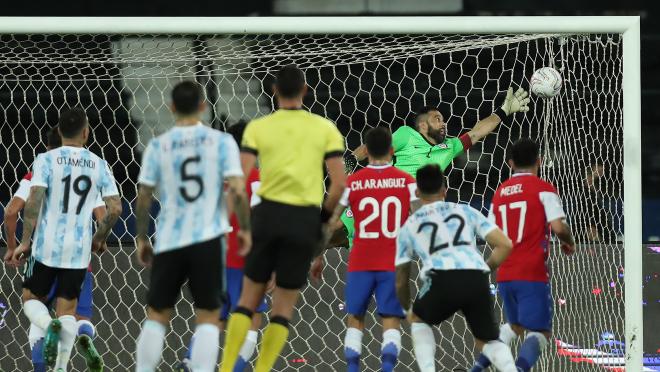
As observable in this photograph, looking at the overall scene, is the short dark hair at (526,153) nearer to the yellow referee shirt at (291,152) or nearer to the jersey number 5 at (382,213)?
the jersey number 5 at (382,213)

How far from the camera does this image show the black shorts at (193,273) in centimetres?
534

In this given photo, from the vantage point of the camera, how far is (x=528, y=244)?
6.99 metres

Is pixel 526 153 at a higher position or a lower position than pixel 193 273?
higher

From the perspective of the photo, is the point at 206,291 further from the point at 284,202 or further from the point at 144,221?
the point at 284,202

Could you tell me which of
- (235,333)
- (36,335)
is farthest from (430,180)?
(36,335)

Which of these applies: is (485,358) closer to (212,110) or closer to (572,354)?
(572,354)

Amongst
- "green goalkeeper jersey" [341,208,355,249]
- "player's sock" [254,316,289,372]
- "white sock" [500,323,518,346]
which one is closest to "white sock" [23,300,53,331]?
"player's sock" [254,316,289,372]

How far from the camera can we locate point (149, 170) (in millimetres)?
5434

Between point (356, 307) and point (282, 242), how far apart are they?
1.37 metres

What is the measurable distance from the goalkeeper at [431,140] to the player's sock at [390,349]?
1432mm

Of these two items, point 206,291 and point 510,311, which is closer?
point 206,291

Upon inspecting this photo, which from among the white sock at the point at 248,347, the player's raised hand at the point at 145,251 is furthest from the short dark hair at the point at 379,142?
the player's raised hand at the point at 145,251

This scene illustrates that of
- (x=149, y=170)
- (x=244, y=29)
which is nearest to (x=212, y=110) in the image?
(x=244, y=29)

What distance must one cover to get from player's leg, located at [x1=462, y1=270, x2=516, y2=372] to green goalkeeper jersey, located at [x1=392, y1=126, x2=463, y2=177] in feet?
6.45
